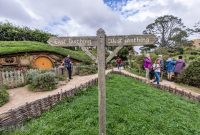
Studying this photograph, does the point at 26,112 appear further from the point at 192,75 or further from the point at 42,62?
the point at 42,62

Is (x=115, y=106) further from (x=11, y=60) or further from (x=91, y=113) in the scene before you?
(x=11, y=60)

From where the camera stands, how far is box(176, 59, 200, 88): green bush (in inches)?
702

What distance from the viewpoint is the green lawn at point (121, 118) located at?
7344mm

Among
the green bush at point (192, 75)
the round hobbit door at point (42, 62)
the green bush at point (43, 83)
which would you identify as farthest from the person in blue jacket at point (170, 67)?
the round hobbit door at point (42, 62)

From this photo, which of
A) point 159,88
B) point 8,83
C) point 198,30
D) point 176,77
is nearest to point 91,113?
point 159,88

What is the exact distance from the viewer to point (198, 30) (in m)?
58.1

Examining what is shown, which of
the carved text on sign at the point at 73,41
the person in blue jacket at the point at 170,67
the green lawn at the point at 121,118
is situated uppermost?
the carved text on sign at the point at 73,41

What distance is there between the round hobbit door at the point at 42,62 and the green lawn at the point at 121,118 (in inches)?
507

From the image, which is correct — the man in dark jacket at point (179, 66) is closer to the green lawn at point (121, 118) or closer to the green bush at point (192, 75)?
the green bush at point (192, 75)

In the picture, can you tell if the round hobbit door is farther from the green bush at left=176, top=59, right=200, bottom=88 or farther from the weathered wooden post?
the weathered wooden post

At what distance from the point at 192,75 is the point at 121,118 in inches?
455

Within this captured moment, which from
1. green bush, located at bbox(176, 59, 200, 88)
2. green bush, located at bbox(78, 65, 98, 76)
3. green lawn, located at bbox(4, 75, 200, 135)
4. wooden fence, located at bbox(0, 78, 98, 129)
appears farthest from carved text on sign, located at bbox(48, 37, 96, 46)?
green bush, located at bbox(78, 65, 98, 76)

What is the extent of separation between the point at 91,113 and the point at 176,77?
11.8 m

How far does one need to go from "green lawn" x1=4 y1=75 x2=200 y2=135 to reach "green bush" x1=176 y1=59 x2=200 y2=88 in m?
6.99
